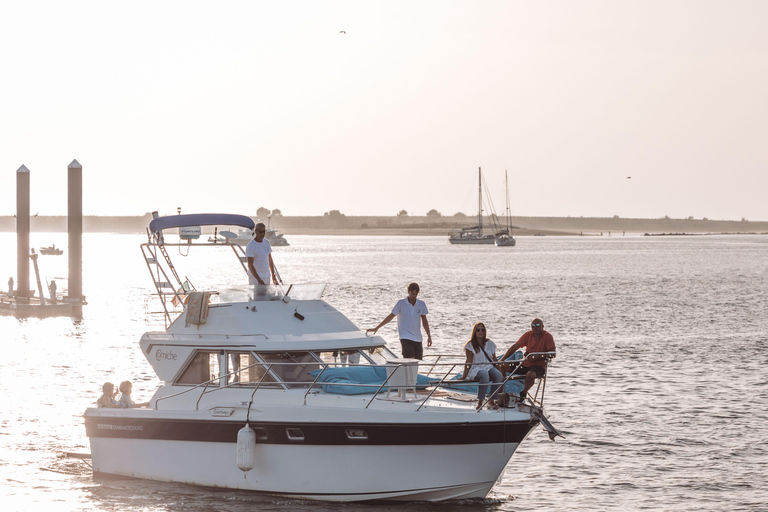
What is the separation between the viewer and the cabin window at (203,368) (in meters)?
14.8

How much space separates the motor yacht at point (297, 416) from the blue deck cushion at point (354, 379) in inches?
0.8

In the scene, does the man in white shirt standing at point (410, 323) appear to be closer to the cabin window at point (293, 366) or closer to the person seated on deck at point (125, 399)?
the cabin window at point (293, 366)

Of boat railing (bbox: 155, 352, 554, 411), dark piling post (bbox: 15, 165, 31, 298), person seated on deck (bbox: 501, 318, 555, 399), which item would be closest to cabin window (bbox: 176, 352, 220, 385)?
boat railing (bbox: 155, 352, 554, 411)

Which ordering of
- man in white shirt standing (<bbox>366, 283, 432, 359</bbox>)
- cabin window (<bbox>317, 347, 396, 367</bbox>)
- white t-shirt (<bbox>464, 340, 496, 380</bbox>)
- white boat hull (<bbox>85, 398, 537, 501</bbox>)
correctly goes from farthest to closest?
man in white shirt standing (<bbox>366, 283, 432, 359</bbox>) < cabin window (<bbox>317, 347, 396, 367</bbox>) < white t-shirt (<bbox>464, 340, 496, 380</bbox>) < white boat hull (<bbox>85, 398, 537, 501</bbox>)

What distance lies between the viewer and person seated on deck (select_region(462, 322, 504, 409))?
13531mm

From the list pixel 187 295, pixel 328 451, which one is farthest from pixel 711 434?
pixel 187 295

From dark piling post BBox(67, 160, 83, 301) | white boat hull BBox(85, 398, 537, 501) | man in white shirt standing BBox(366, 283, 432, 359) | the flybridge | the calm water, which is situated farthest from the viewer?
dark piling post BBox(67, 160, 83, 301)

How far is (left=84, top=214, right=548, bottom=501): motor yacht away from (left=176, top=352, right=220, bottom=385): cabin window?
2 centimetres

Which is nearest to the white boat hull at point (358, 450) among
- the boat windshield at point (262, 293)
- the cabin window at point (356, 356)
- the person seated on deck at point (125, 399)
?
the cabin window at point (356, 356)

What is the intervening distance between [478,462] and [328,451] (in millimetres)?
2080

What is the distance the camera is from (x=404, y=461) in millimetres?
13141

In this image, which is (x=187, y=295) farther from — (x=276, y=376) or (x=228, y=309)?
(x=276, y=376)

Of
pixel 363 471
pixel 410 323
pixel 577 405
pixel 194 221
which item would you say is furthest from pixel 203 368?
pixel 577 405

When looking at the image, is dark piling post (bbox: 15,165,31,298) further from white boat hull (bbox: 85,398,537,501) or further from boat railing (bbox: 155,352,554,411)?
white boat hull (bbox: 85,398,537,501)
